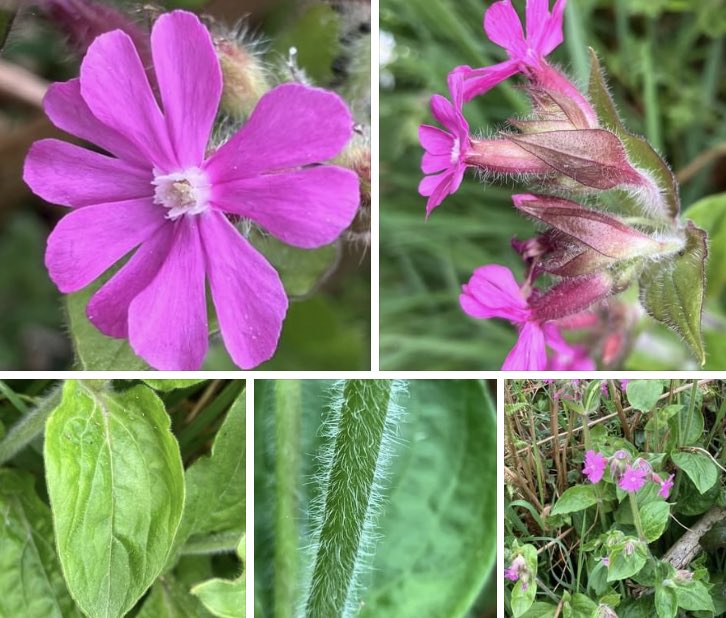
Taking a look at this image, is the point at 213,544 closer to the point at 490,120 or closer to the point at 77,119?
the point at 77,119

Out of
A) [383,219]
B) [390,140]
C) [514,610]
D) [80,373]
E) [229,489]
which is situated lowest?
[514,610]

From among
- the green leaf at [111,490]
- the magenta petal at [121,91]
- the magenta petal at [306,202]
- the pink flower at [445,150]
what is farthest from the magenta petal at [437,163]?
the green leaf at [111,490]

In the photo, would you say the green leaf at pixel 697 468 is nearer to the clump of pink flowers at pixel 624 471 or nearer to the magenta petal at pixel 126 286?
the clump of pink flowers at pixel 624 471

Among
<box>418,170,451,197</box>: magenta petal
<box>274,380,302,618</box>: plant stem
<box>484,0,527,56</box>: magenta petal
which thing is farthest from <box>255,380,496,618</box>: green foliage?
<box>484,0,527,56</box>: magenta petal

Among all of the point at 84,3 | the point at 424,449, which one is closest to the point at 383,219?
the point at 424,449

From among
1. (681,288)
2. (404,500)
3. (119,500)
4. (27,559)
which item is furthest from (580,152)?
(27,559)

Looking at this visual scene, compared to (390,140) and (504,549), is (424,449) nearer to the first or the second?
(504,549)
